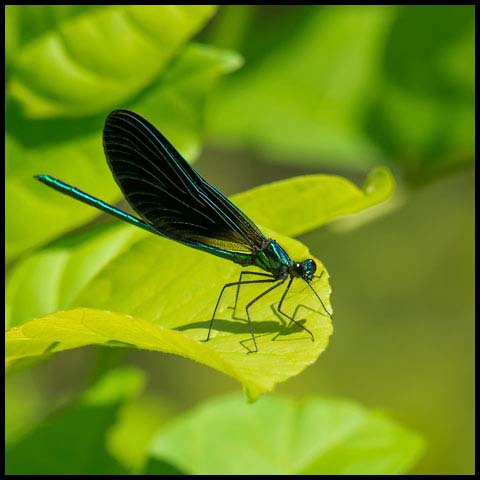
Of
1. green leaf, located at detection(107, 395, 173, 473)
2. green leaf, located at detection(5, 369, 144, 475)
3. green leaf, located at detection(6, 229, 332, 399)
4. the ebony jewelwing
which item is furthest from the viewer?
green leaf, located at detection(107, 395, 173, 473)

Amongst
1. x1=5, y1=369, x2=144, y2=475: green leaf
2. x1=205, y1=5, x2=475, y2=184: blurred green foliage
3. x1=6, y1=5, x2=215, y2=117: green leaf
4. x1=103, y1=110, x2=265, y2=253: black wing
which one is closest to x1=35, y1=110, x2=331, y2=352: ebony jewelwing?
x1=103, y1=110, x2=265, y2=253: black wing

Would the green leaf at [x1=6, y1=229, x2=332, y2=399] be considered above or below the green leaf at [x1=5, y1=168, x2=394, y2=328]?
below

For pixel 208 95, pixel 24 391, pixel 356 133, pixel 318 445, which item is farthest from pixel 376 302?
pixel 208 95

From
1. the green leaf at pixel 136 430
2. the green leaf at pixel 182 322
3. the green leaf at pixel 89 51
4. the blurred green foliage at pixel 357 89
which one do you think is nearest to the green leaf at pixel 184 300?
the green leaf at pixel 182 322

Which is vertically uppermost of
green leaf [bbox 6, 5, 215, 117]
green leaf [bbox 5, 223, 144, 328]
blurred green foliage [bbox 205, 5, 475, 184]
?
blurred green foliage [bbox 205, 5, 475, 184]

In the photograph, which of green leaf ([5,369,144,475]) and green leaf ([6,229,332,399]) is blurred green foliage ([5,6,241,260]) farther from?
green leaf ([5,369,144,475])

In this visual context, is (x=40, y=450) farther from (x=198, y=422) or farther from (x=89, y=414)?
(x=198, y=422)

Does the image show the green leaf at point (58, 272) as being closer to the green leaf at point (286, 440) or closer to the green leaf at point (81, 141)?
the green leaf at point (81, 141)

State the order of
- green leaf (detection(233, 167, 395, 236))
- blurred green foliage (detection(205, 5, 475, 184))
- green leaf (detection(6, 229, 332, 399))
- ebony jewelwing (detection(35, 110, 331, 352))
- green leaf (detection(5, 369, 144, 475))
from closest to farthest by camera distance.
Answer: green leaf (detection(6, 229, 332, 399)) < green leaf (detection(233, 167, 395, 236)) < ebony jewelwing (detection(35, 110, 331, 352)) < green leaf (detection(5, 369, 144, 475)) < blurred green foliage (detection(205, 5, 475, 184))
